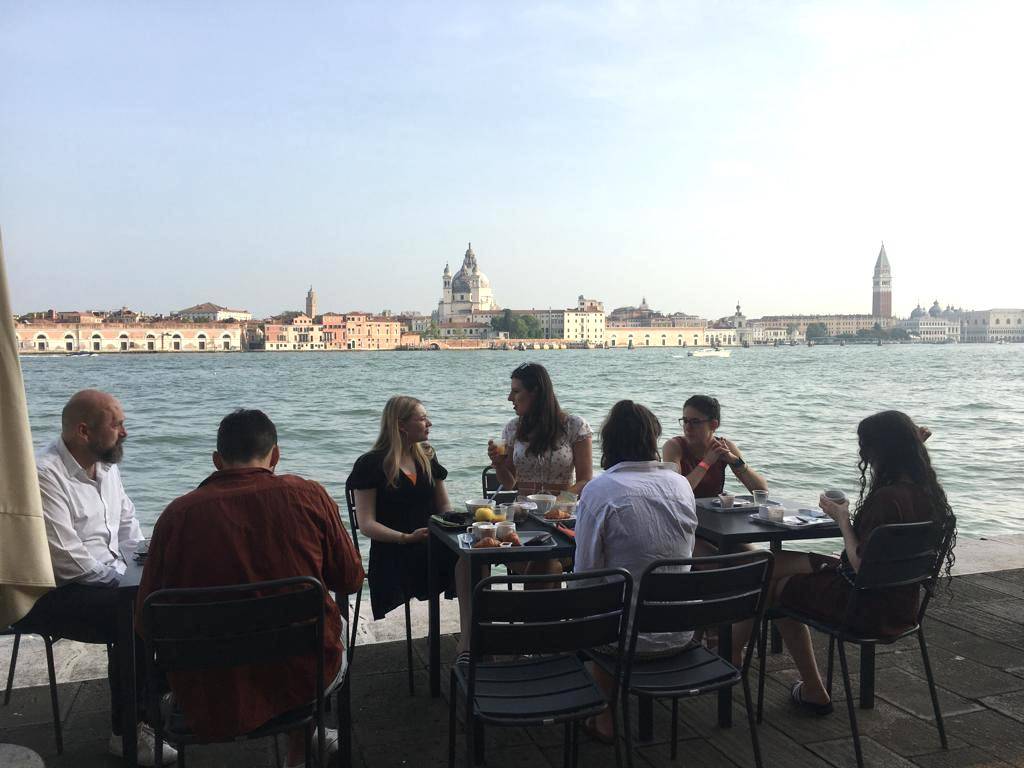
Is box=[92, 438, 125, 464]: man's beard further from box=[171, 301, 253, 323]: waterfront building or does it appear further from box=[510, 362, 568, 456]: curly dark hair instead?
box=[171, 301, 253, 323]: waterfront building

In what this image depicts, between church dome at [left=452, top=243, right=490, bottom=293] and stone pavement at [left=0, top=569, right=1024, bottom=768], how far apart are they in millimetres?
112752

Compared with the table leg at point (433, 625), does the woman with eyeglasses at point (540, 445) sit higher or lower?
higher

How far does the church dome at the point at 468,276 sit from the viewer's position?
115 metres

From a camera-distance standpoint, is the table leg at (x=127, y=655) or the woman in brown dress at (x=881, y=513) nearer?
the table leg at (x=127, y=655)

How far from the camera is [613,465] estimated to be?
2318mm

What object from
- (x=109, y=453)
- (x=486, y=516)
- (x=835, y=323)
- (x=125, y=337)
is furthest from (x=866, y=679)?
(x=835, y=323)

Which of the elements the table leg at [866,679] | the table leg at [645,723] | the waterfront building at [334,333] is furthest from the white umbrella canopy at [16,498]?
the waterfront building at [334,333]

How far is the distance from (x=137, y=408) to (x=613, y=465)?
27190mm

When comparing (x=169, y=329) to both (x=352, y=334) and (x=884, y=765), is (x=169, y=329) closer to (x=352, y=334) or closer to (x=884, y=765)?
(x=352, y=334)

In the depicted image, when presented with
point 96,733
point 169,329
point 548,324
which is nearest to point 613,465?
point 96,733

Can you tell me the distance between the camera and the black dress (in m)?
2.92

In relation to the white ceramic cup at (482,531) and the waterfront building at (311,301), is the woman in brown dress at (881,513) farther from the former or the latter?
the waterfront building at (311,301)

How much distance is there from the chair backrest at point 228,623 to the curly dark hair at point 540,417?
1652 millimetres

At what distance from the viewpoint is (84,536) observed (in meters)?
2.41
